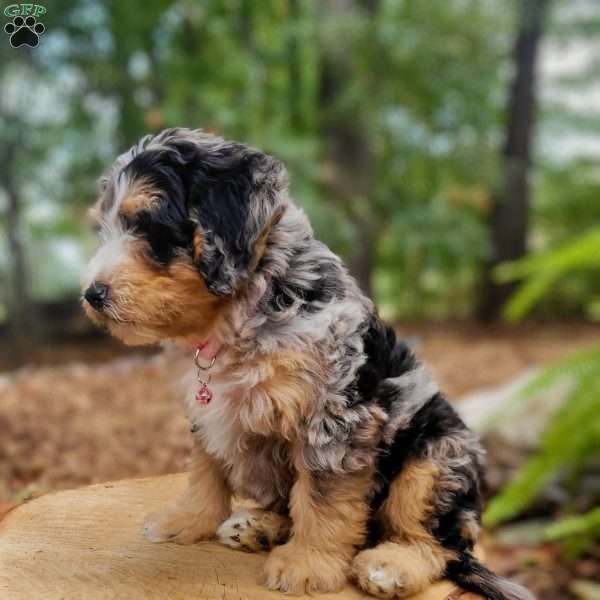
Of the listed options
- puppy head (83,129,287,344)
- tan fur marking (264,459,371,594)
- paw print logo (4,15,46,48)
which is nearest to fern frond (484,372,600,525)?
tan fur marking (264,459,371,594)

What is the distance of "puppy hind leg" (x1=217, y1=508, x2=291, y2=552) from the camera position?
10.7 feet

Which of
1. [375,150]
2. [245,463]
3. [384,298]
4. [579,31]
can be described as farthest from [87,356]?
[579,31]

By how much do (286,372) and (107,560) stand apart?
3.58 feet

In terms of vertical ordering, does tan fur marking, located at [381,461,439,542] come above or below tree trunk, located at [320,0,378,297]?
below

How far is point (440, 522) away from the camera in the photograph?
3.10m

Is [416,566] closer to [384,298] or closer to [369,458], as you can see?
[369,458]

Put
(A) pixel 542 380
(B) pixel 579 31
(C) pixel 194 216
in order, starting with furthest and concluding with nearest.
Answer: (B) pixel 579 31 < (A) pixel 542 380 < (C) pixel 194 216

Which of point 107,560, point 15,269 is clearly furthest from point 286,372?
point 15,269

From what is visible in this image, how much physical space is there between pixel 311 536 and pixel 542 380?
4.10m

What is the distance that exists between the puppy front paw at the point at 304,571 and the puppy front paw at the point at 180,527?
1.52 ft

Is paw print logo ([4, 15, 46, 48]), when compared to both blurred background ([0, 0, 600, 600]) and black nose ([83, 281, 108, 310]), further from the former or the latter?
black nose ([83, 281, 108, 310])

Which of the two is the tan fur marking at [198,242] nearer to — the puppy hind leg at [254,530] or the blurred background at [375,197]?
the puppy hind leg at [254,530]

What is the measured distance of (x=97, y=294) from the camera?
8.66 ft

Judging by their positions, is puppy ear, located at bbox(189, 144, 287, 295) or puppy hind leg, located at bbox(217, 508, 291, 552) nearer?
puppy ear, located at bbox(189, 144, 287, 295)
